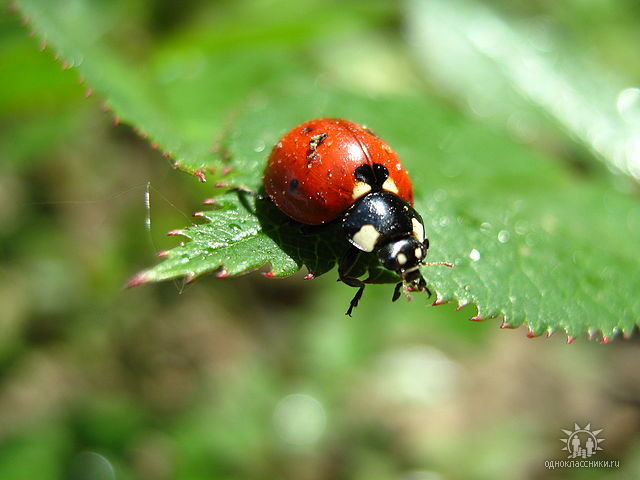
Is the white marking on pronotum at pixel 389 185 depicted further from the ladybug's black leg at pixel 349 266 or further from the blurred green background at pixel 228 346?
the blurred green background at pixel 228 346

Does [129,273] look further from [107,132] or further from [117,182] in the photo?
[107,132]

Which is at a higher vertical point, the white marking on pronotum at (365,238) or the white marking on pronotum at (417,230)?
the white marking on pronotum at (365,238)

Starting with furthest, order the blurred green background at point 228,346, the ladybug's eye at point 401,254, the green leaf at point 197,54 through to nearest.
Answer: the blurred green background at point 228,346 < the green leaf at point 197,54 < the ladybug's eye at point 401,254

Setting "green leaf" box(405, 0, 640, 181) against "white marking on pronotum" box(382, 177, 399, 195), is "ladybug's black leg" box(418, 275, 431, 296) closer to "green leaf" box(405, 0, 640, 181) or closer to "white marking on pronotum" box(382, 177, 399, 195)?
"white marking on pronotum" box(382, 177, 399, 195)

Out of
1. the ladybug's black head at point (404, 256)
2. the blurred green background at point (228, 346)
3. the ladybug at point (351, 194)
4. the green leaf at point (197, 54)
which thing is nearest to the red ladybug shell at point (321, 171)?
the ladybug at point (351, 194)

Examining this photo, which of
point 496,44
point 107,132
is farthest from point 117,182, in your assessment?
point 496,44

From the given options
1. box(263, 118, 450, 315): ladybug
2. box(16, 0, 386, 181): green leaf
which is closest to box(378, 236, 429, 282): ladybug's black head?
box(263, 118, 450, 315): ladybug

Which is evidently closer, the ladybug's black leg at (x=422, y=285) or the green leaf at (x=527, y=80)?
the ladybug's black leg at (x=422, y=285)
